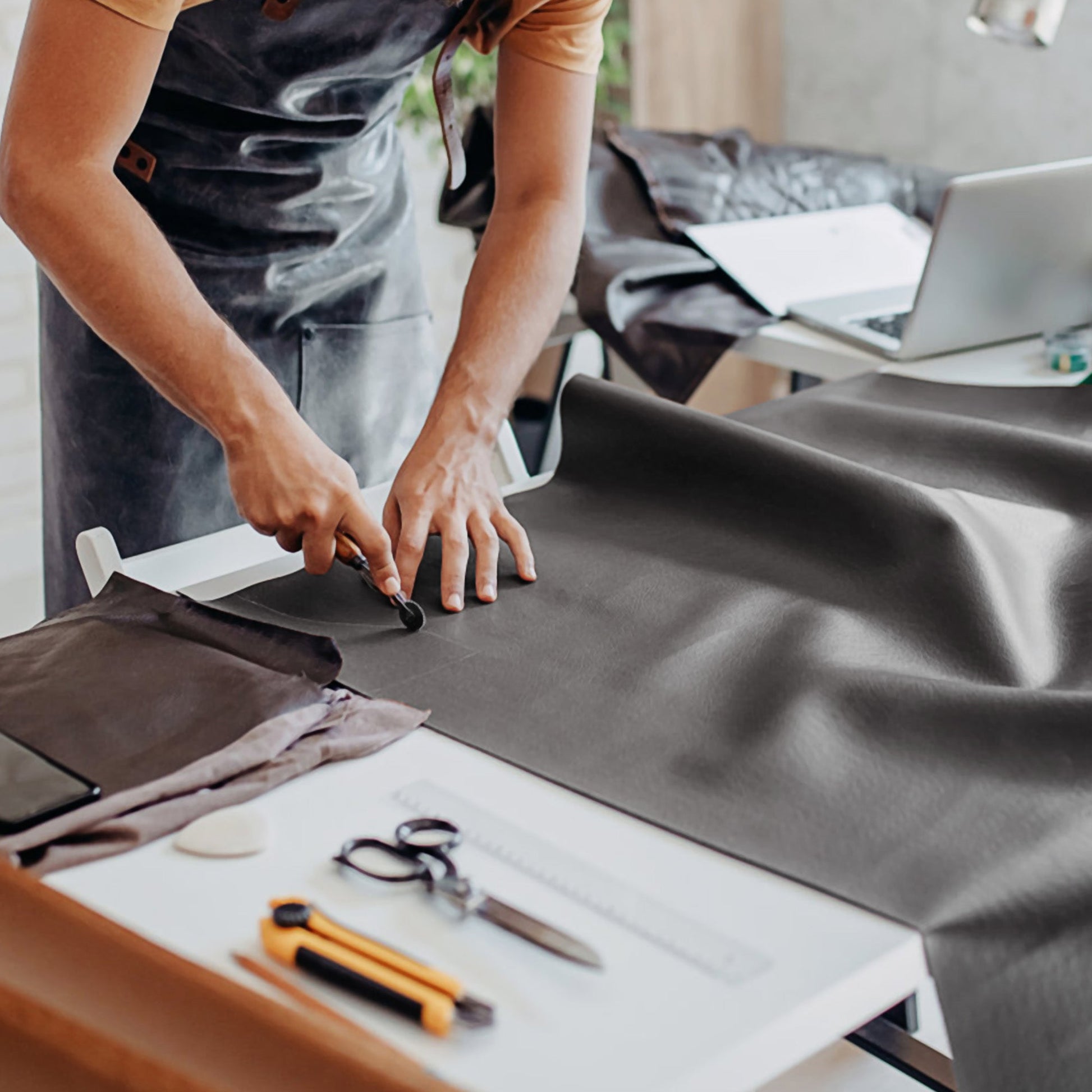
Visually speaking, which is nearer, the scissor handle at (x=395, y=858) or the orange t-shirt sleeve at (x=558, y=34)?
the scissor handle at (x=395, y=858)

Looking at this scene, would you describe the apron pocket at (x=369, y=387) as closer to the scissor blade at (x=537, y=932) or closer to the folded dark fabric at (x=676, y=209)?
the folded dark fabric at (x=676, y=209)

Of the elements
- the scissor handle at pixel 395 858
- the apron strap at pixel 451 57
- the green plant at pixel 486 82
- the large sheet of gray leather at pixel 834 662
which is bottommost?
the scissor handle at pixel 395 858

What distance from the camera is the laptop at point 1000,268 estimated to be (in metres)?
1.73

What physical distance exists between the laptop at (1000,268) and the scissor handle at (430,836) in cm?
116

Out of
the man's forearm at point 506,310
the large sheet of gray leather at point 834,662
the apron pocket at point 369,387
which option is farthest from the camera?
the apron pocket at point 369,387

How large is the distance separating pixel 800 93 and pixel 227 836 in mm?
3618

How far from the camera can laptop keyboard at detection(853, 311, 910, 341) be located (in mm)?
1928

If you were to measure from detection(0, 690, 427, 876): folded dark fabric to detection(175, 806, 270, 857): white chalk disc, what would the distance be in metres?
0.02

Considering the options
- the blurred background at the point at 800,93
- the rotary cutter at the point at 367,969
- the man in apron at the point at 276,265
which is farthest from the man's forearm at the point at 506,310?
the blurred background at the point at 800,93

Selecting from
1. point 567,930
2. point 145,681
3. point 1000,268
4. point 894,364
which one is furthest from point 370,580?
point 1000,268

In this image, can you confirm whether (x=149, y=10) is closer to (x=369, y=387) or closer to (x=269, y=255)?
A: (x=269, y=255)

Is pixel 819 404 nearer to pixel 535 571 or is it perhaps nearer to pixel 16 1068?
pixel 535 571

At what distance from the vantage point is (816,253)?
7.36 feet

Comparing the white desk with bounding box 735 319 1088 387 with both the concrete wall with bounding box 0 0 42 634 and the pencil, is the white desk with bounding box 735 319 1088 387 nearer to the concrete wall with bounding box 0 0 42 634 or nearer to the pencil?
the pencil
